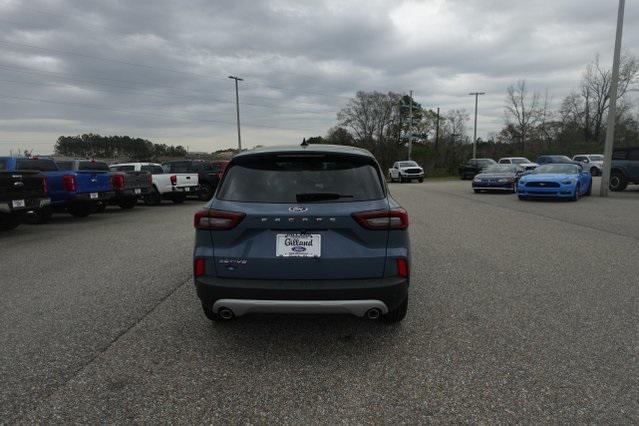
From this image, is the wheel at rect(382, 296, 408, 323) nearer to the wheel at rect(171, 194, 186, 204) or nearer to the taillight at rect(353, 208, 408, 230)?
the taillight at rect(353, 208, 408, 230)

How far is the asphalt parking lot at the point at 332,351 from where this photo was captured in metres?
2.83

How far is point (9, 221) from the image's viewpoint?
10594mm

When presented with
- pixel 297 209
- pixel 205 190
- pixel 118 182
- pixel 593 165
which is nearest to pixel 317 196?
pixel 297 209

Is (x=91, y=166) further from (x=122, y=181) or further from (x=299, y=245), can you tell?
(x=299, y=245)

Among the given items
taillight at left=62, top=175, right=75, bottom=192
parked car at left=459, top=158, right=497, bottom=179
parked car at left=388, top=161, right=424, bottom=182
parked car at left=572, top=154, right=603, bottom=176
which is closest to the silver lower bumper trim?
taillight at left=62, top=175, right=75, bottom=192

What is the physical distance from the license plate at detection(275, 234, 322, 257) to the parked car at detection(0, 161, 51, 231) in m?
8.50

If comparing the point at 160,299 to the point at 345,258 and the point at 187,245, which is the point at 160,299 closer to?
the point at 345,258

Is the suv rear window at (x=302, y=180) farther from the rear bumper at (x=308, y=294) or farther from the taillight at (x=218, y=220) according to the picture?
the rear bumper at (x=308, y=294)

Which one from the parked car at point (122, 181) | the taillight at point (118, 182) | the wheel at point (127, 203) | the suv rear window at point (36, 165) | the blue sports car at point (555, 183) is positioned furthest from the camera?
the blue sports car at point (555, 183)

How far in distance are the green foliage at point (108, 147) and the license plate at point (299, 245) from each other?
7424 cm

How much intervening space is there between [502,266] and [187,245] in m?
5.49

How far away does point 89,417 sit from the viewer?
8.98ft

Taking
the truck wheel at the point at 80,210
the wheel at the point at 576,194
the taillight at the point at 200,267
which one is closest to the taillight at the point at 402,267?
the taillight at the point at 200,267

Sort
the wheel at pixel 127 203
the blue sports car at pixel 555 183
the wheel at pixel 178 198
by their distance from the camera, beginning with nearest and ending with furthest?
1. the wheel at pixel 127 203
2. the blue sports car at pixel 555 183
3. the wheel at pixel 178 198
